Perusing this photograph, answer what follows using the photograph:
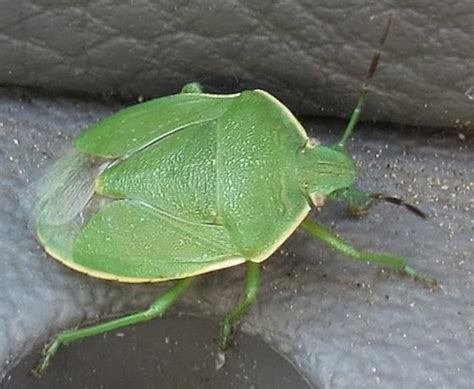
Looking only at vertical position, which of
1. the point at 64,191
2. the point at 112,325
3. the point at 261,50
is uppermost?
the point at 261,50

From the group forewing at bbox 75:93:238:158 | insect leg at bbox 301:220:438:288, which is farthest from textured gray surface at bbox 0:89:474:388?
forewing at bbox 75:93:238:158

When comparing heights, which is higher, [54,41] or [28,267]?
[54,41]

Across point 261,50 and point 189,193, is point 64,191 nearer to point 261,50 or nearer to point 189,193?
point 189,193

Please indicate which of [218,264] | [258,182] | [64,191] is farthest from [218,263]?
[64,191]

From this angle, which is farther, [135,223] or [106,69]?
[106,69]

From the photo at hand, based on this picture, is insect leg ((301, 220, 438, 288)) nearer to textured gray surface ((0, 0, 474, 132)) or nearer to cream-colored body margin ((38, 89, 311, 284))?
cream-colored body margin ((38, 89, 311, 284))

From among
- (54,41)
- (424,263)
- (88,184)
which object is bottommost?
(424,263)

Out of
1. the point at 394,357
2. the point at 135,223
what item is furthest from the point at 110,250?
the point at 394,357

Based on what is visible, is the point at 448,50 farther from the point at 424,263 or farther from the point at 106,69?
the point at 106,69
